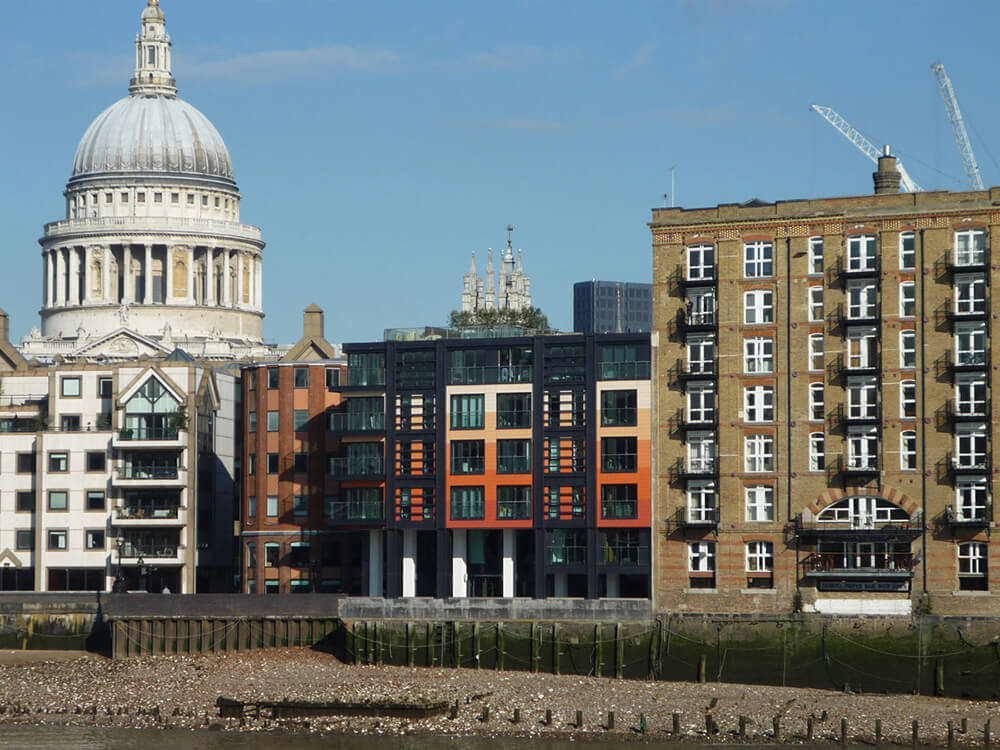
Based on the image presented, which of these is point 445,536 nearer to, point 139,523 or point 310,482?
point 310,482

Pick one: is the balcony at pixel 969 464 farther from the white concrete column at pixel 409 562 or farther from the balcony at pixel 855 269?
the white concrete column at pixel 409 562

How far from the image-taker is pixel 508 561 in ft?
447

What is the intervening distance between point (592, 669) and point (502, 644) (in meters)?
5.20

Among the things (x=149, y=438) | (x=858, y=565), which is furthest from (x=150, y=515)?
(x=858, y=565)

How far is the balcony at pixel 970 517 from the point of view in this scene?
123 metres

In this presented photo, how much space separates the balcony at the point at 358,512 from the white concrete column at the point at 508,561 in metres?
7.52

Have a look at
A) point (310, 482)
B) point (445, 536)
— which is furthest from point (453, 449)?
point (310, 482)

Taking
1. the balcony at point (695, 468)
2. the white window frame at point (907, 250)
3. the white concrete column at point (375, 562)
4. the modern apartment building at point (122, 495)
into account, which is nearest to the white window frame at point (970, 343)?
the white window frame at point (907, 250)

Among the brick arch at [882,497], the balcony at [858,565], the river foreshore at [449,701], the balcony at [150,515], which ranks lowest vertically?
the river foreshore at [449,701]

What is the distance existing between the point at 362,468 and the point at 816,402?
2831cm

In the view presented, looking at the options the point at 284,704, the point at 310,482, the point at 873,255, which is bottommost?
the point at 284,704

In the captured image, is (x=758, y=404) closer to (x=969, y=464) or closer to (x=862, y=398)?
(x=862, y=398)

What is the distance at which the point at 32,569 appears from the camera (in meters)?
154

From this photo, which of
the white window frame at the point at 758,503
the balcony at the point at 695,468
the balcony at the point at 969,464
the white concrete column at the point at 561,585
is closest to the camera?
the balcony at the point at 969,464
